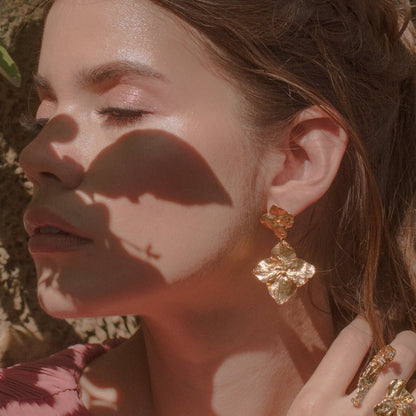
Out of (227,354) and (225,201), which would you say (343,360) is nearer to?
(227,354)

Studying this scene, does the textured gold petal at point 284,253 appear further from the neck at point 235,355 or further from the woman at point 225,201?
the neck at point 235,355

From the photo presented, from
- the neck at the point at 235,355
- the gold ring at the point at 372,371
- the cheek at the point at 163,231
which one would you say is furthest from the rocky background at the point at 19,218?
the gold ring at the point at 372,371

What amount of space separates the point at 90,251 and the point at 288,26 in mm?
598

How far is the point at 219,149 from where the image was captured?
142 cm

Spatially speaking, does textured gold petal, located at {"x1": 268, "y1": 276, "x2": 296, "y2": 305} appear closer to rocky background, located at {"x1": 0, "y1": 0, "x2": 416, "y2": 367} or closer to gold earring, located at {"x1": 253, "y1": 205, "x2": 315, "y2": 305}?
gold earring, located at {"x1": 253, "y1": 205, "x2": 315, "y2": 305}

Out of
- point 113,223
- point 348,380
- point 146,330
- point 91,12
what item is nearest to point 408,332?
point 348,380

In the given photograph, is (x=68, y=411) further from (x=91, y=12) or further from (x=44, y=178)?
(x=91, y=12)

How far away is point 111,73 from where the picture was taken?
4.63 feet

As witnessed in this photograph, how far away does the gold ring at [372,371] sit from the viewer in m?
1.48

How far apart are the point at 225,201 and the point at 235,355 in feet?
1.16

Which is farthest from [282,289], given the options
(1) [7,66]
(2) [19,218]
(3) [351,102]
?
(2) [19,218]

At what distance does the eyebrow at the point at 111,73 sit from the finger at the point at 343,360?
64cm

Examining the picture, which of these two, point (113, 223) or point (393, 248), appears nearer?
point (113, 223)

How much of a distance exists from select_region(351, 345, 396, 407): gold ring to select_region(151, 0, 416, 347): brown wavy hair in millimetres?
38
